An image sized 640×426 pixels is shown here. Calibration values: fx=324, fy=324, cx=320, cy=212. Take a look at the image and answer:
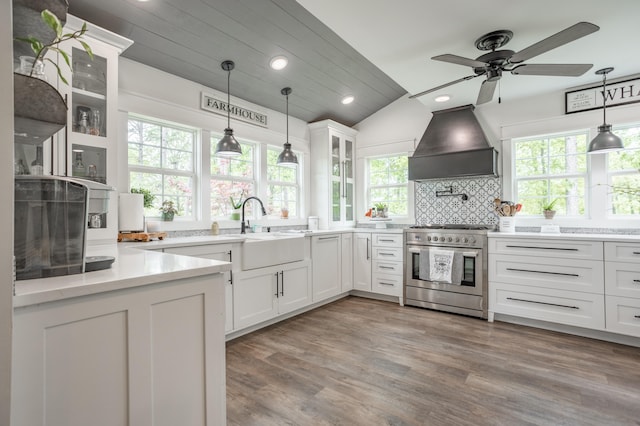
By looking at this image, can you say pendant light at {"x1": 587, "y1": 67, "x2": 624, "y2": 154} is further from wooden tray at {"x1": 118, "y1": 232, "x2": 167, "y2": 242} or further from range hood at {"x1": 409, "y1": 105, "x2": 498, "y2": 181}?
wooden tray at {"x1": 118, "y1": 232, "x2": 167, "y2": 242}

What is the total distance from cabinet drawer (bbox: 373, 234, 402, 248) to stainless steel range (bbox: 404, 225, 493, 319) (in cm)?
12

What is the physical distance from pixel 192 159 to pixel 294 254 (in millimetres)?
1460

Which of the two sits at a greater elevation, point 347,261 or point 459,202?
point 459,202

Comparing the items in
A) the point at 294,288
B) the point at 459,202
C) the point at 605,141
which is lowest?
the point at 294,288

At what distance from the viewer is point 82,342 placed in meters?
0.92

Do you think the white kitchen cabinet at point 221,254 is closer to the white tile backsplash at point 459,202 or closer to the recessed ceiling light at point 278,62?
the recessed ceiling light at point 278,62

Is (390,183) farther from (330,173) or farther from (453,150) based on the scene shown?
(453,150)

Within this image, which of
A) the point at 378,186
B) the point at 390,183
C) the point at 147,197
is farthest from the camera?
the point at 378,186

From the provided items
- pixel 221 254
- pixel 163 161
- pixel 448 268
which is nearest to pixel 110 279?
pixel 221 254

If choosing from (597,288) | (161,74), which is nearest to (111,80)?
(161,74)

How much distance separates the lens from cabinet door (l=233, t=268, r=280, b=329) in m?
2.91

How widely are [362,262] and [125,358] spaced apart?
11.8 ft

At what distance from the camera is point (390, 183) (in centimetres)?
486

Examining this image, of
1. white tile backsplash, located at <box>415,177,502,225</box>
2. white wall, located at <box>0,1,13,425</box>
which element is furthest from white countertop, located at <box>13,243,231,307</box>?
white tile backsplash, located at <box>415,177,502,225</box>
